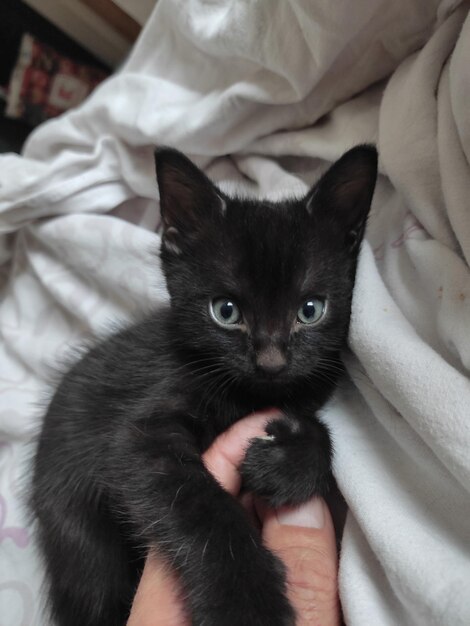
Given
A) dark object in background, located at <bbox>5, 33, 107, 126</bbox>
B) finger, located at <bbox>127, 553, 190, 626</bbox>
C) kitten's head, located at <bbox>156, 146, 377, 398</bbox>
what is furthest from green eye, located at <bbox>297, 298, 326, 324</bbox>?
dark object in background, located at <bbox>5, 33, 107, 126</bbox>

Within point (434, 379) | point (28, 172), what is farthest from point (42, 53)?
point (434, 379)

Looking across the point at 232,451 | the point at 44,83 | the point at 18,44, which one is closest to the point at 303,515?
the point at 232,451

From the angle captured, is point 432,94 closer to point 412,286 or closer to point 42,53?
point 412,286

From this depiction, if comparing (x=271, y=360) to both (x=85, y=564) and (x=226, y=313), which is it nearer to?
(x=226, y=313)

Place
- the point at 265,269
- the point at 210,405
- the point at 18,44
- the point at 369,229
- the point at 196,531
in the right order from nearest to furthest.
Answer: the point at 196,531
the point at 265,269
the point at 210,405
the point at 369,229
the point at 18,44

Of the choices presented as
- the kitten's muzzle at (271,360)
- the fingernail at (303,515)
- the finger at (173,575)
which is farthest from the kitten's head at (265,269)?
the fingernail at (303,515)

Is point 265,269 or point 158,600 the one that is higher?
point 265,269

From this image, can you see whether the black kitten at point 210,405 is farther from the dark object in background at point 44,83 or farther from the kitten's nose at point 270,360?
the dark object in background at point 44,83
